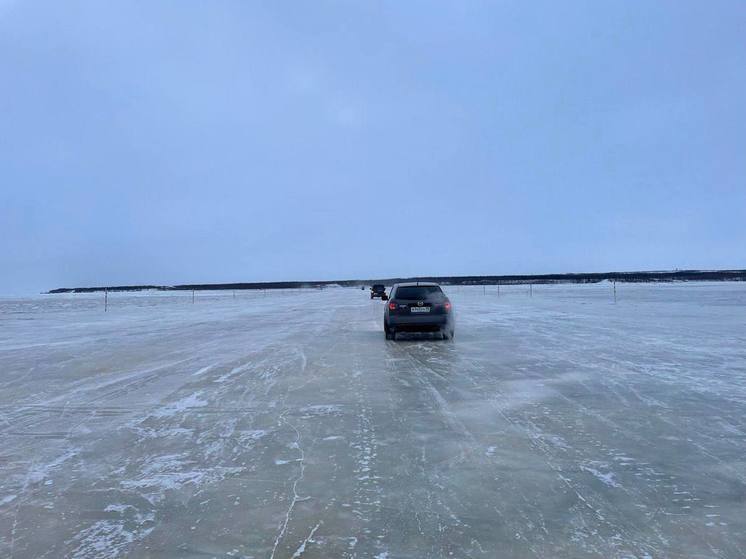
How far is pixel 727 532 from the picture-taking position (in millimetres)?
3486

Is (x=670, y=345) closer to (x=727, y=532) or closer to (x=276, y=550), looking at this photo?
(x=727, y=532)

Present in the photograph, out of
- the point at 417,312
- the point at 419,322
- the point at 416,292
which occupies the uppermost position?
the point at 416,292

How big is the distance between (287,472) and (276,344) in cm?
962

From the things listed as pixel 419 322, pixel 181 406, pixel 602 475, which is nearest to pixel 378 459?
pixel 602 475

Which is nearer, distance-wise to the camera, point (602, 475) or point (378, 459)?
point (602, 475)

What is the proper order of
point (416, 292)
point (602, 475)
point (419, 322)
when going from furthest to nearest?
point (416, 292), point (419, 322), point (602, 475)

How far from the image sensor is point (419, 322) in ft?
46.9

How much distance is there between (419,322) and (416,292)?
90 centimetres

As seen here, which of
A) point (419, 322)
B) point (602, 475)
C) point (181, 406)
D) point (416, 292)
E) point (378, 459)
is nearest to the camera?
point (602, 475)

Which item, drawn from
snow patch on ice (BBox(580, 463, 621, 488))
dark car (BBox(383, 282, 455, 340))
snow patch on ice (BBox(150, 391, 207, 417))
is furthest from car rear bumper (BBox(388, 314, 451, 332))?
snow patch on ice (BBox(580, 463, 621, 488))

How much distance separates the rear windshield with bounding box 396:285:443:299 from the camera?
47.9 feet

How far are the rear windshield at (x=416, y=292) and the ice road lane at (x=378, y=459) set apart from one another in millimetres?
3936

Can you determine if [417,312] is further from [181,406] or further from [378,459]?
[378,459]

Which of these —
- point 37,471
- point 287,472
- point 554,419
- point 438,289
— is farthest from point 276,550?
point 438,289
